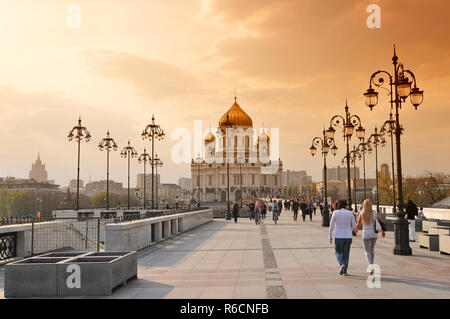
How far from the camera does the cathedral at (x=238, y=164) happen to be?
429 ft

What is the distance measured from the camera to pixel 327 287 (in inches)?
384

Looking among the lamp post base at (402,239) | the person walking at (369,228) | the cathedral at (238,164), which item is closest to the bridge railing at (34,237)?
the person walking at (369,228)

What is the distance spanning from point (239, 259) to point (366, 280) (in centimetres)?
482

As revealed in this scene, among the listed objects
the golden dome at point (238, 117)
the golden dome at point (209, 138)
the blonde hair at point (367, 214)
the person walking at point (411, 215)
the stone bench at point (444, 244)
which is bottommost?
the stone bench at point (444, 244)

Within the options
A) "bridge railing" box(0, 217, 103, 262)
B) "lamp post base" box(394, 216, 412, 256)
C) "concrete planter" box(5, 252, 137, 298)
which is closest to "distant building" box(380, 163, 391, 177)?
"lamp post base" box(394, 216, 412, 256)

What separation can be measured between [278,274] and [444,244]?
6.69m

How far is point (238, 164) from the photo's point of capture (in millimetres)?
130375

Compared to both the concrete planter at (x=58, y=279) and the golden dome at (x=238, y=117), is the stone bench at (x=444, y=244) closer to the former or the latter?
the concrete planter at (x=58, y=279)

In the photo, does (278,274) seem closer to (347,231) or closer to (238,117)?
(347,231)

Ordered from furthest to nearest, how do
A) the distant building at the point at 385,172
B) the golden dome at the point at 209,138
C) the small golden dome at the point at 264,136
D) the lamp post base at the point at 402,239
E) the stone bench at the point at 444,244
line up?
the small golden dome at the point at 264,136 < the golden dome at the point at 209,138 < the distant building at the point at 385,172 < the lamp post base at the point at 402,239 < the stone bench at the point at 444,244

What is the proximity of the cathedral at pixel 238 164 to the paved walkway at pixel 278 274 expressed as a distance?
111225mm
